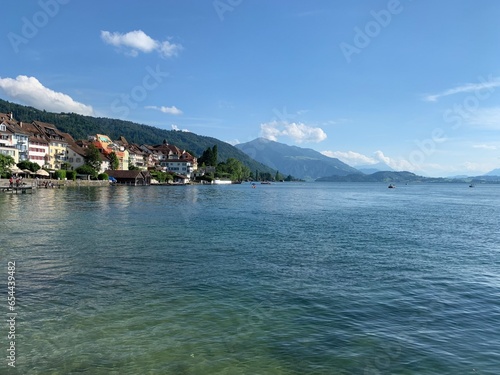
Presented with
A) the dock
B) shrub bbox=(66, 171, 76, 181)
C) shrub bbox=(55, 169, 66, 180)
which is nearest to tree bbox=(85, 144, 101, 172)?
shrub bbox=(66, 171, 76, 181)

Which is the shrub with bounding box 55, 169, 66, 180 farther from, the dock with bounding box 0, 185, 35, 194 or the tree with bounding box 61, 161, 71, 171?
the dock with bounding box 0, 185, 35, 194

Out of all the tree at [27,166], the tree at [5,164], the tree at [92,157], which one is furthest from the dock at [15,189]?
the tree at [92,157]

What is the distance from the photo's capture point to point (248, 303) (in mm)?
14961

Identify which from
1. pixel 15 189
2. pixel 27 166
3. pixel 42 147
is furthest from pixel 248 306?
pixel 42 147

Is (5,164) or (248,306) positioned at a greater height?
(5,164)

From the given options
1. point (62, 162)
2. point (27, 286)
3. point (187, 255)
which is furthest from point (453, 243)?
point (62, 162)

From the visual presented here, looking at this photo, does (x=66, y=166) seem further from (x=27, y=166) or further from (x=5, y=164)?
(x=5, y=164)

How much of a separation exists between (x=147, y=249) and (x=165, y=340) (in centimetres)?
1445

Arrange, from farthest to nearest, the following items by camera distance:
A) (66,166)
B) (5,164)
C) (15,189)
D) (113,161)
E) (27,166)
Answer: (113,161), (66,166), (27,166), (5,164), (15,189)

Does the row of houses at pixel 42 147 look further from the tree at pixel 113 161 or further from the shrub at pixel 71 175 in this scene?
the shrub at pixel 71 175

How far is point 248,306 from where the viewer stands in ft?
48.0

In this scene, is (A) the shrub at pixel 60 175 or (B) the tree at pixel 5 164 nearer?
(B) the tree at pixel 5 164

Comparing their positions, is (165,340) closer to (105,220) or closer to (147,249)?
(147,249)

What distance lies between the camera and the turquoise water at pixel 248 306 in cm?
1033
